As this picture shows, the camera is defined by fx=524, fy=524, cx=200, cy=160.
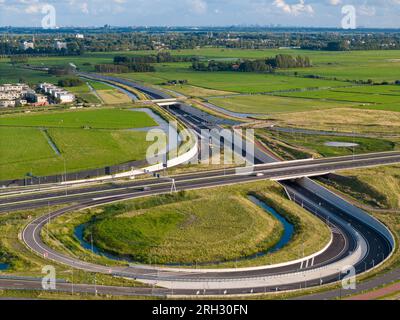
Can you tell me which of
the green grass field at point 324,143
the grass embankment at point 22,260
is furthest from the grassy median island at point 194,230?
the green grass field at point 324,143

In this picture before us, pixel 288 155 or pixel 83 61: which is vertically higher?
pixel 83 61

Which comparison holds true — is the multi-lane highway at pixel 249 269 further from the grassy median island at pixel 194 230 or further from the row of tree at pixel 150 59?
the row of tree at pixel 150 59

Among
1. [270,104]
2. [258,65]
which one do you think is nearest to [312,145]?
[270,104]

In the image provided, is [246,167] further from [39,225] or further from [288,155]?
[39,225]

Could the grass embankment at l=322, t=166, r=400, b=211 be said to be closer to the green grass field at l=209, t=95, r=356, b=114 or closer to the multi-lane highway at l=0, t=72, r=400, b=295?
the multi-lane highway at l=0, t=72, r=400, b=295

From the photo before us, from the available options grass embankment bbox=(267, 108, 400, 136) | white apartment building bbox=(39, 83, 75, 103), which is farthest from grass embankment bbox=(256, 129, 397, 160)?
white apartment building bbox=(39, 83, 75, 103)
